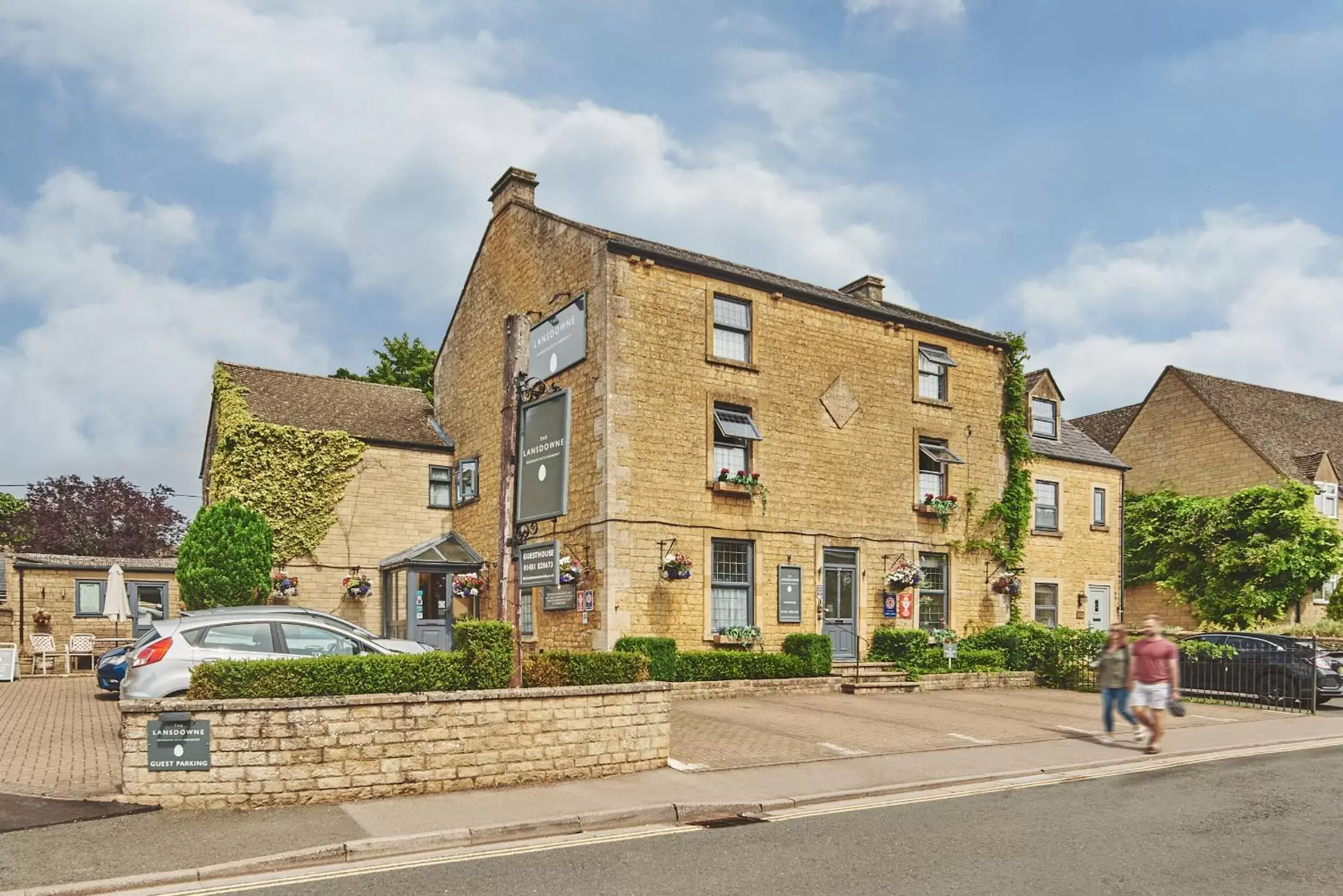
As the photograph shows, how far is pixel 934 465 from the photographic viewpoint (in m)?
26.4

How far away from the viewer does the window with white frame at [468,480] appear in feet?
88.9

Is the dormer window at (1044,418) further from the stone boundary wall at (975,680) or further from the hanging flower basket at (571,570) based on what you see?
the hanging flower basket at (571,570)

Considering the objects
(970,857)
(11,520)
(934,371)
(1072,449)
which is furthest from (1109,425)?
(11,520)

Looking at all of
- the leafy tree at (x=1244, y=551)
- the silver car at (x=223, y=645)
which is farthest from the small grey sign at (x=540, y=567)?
the leafy tree at (x=1244, y=551)

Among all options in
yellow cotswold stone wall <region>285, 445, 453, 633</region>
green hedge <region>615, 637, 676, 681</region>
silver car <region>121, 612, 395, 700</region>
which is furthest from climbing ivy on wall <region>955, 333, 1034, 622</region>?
silver car <region>121, 612, 395, 700</region>

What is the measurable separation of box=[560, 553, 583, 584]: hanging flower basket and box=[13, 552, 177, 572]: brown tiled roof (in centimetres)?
1452

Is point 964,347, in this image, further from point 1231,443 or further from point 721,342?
point 1231,443

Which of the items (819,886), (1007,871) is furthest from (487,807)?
(1007,871)

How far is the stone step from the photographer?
21094mm

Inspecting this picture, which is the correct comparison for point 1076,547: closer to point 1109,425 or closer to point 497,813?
point 1109,425

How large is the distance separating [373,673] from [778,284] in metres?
15.3

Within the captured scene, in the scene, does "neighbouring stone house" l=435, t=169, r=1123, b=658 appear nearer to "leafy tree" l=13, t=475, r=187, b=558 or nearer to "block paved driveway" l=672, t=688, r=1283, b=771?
"block paved driveway" l=672, t=688, r=1283, b=771

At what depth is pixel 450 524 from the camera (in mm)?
28688

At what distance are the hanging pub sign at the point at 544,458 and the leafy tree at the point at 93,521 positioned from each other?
4136 cm
